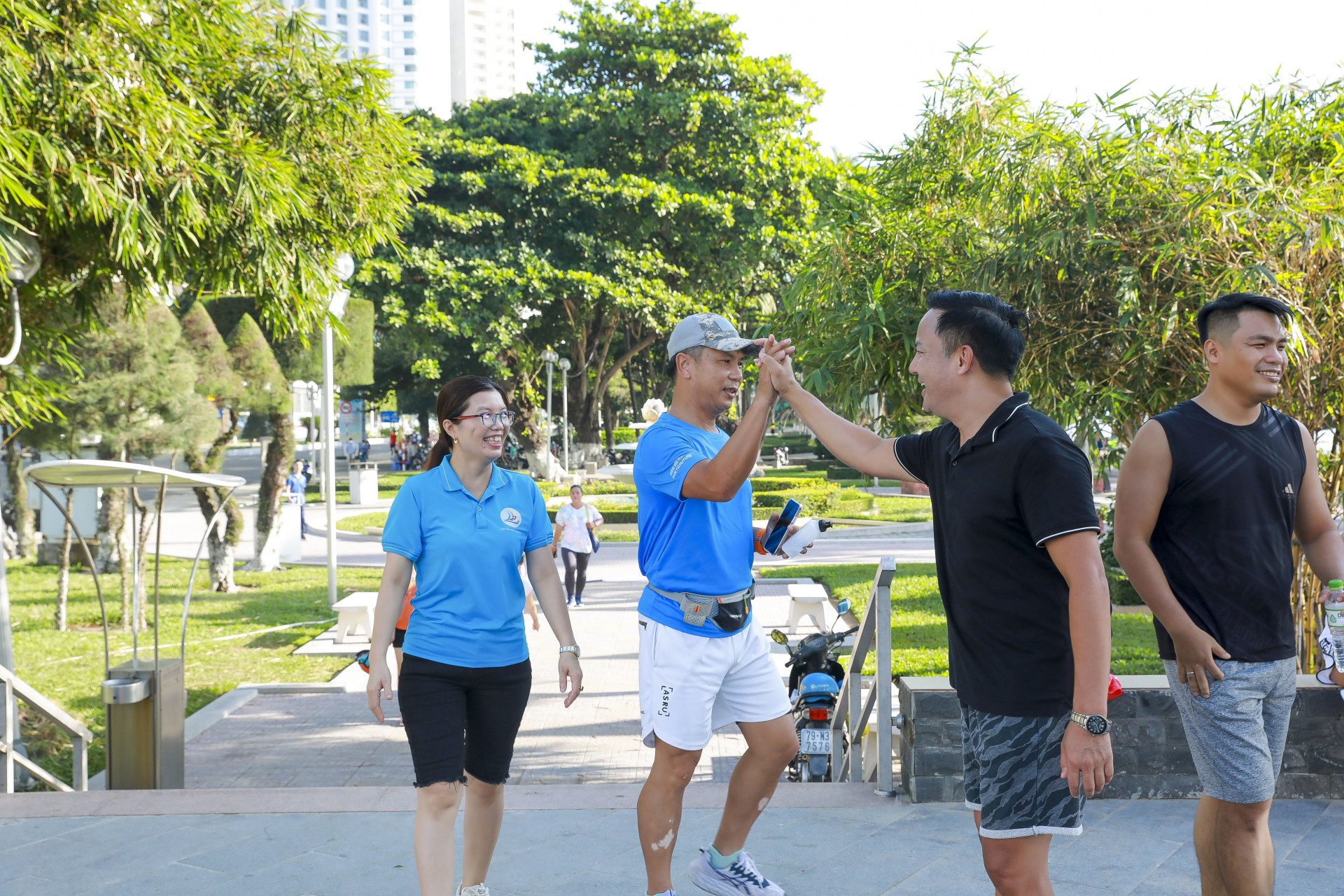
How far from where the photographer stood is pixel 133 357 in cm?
1270

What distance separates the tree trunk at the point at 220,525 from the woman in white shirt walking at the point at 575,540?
4.77 m

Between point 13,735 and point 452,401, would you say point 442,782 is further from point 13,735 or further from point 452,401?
point 13,735

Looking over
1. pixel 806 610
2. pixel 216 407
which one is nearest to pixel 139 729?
pixel 806 610

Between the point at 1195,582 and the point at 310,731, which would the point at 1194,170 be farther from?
the point at 310,731

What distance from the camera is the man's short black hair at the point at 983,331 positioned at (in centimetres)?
246

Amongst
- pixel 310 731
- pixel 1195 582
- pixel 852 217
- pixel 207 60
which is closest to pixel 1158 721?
pixel 1195 582

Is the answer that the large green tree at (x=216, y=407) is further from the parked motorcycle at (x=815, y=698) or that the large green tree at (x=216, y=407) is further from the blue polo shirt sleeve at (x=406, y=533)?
the blue polo shirt sleeve at (x=406, y=533)

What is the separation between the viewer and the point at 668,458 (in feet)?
10.5

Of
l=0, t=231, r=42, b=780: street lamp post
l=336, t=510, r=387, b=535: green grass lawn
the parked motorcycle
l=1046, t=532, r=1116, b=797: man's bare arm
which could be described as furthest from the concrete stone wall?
l=336, t=510, r=387, b=535: green grass lawn

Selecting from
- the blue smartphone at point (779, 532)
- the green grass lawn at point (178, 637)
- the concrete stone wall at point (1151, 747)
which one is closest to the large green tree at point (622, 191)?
the green grass lawn at point (178, 637)

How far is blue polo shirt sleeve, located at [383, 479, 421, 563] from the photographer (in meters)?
3.20

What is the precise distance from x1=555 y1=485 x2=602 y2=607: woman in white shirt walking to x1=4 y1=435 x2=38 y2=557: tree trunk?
11.1 m

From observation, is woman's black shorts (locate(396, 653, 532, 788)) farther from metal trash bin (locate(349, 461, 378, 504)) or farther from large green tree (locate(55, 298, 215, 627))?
metal trash bin (locate(349, 461, 378, 504))

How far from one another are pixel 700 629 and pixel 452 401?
3.62 ft
